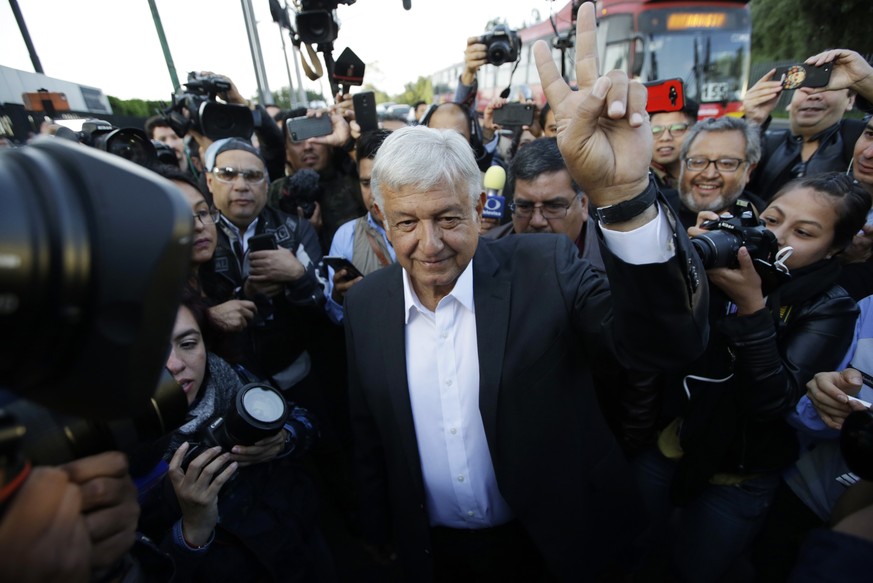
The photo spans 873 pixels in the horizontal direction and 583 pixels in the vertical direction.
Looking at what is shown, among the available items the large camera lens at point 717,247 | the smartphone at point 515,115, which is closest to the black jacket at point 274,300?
the large camera lens at point 717,247

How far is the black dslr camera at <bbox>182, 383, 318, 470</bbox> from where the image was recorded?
133 centimetres

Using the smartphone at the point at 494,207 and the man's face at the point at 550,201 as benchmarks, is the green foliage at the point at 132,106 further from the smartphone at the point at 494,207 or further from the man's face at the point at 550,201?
the man's face at the point at 550,201

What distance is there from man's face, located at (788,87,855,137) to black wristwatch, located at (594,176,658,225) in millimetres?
3101

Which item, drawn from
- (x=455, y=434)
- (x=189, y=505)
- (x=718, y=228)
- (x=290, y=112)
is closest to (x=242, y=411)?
(x=189, y=505)

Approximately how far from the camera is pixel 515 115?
3.50 meters

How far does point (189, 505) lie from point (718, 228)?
1.79 meters

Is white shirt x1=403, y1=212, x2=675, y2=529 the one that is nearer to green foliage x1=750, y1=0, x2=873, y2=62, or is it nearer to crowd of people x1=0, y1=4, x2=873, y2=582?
crowd of people x1=0, y1=4, x2=873, y2=582

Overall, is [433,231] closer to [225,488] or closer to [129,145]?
[225,488]

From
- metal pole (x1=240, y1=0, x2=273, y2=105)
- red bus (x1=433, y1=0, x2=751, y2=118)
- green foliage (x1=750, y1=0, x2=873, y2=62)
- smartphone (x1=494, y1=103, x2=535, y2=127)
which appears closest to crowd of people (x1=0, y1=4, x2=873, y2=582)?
smartphone (x1=494, y1=103, x2=535, y2=127)

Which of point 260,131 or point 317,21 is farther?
point 260,131

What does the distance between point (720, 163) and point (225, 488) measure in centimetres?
279

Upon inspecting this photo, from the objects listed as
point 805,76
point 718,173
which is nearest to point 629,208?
point 718,173

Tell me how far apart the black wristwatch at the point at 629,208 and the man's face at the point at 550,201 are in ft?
3.78

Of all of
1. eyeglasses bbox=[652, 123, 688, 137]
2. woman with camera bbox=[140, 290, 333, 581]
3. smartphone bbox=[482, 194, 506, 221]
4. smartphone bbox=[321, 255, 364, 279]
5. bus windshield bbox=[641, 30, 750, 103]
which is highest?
bus windshield bbox=[641, 30, 750, 103]
